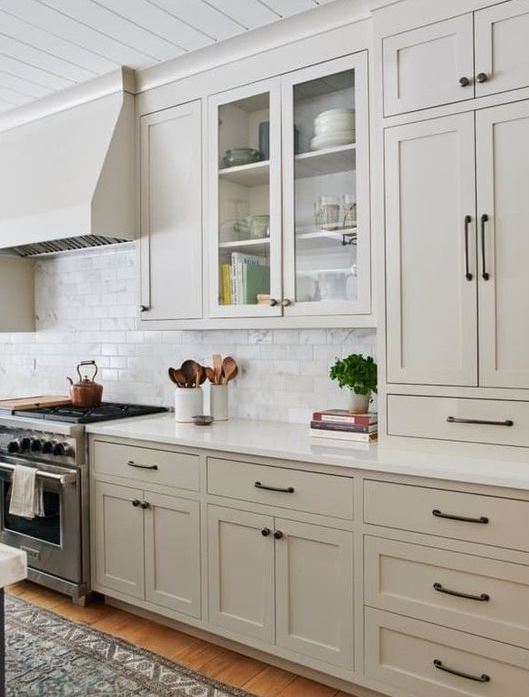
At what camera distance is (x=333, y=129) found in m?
2.51

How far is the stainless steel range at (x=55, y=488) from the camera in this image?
2.91 m

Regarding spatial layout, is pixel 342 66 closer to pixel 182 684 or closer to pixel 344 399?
pixel 344 399

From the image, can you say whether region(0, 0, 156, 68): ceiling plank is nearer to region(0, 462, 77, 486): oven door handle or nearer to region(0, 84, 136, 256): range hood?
region(0, 84, 136, 256): range hood

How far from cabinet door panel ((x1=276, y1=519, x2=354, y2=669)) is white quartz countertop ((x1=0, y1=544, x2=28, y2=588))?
4.08ft

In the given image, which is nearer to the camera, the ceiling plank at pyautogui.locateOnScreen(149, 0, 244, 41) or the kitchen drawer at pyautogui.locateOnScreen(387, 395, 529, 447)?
the kitchen drawer at pyautogui.locateOnScreen(387, 395, 529, 447)

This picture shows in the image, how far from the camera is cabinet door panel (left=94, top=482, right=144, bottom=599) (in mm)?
2745

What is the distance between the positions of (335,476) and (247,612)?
696mm

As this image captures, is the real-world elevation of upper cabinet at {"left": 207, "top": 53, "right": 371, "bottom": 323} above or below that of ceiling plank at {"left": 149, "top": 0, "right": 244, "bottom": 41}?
below

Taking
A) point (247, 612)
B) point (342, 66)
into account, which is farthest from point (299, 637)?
point (342, 66)

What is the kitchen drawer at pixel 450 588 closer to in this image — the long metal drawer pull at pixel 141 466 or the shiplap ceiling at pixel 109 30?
the long metal drawer pull at pixel 141 466

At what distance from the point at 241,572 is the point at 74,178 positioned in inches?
81.9

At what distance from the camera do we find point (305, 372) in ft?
9.79

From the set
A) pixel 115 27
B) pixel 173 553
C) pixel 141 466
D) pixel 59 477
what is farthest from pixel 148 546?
pixel 115 27

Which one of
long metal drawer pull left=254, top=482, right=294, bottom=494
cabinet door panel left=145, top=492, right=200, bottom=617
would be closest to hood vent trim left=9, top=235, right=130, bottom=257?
cabinet door panel left=145, top=492, right=200, bottom=617
